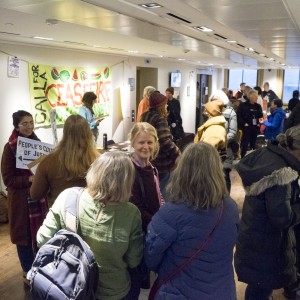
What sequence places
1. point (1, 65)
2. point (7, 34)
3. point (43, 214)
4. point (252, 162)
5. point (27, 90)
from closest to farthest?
point (252, 162) < point (43, 214) < point (7, 34) < point (1, 65) < point (27, 90)

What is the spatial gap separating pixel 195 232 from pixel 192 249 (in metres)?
0.08

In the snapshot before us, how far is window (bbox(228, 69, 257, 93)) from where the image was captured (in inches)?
630

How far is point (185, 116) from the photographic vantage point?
11.4 m

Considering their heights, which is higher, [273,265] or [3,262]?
[273,265]

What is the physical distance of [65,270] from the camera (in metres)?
1.52

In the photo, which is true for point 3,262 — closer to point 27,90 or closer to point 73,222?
point 73,222

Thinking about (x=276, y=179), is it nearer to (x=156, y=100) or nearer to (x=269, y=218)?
(x=269, y=218)

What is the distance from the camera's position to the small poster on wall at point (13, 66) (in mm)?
5011

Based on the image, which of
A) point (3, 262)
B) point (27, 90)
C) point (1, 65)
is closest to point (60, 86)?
point (27, 90)

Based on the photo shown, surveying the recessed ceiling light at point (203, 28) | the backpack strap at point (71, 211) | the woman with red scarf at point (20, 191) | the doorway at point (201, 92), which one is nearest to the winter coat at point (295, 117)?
the recessed ceiling light at point (203, 28)

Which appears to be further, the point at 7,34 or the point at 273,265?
the point at 7,34

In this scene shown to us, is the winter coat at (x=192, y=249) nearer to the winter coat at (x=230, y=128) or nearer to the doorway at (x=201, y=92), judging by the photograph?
the winter coat at (x=230, y=128)

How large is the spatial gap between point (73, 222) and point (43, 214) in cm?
124

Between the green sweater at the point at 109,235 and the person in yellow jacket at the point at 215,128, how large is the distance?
86.2 inches
